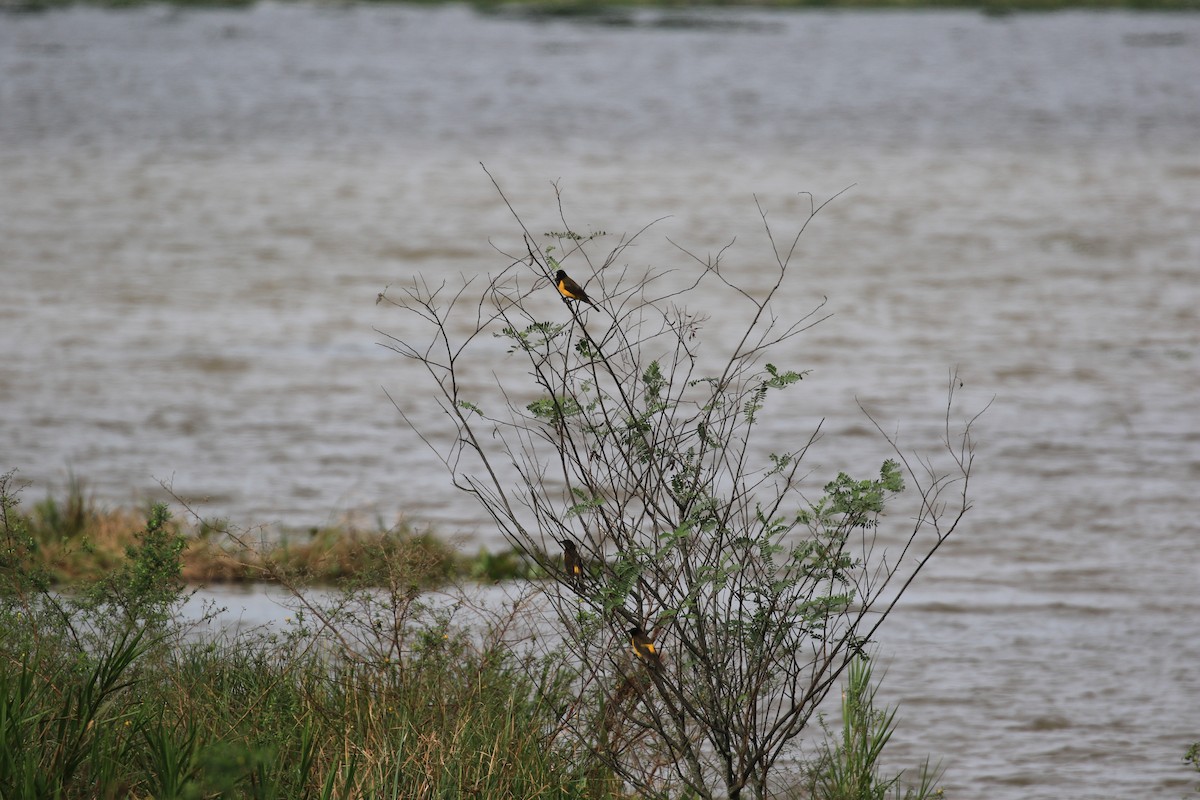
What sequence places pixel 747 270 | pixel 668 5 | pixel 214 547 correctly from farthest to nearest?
pixel 668 5 < pixel 747 270 < pixel 214 547

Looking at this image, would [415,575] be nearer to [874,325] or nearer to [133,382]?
[133,382]

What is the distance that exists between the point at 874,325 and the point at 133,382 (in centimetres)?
533

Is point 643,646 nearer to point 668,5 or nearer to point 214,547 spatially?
point 214,547

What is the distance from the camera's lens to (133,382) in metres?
10.1

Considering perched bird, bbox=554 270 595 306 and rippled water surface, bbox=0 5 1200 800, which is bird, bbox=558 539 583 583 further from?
rippled water surface, bbox=0 5 1200 800

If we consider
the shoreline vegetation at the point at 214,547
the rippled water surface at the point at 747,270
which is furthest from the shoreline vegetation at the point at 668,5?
the shoreline vegetation at the point at 214,547

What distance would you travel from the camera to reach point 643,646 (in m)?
3.93

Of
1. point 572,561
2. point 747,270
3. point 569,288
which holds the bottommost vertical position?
point 572,561

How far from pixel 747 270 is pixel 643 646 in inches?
391

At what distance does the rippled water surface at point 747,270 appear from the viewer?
6273 millimetres

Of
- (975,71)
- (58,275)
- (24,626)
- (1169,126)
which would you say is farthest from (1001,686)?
(975,71)

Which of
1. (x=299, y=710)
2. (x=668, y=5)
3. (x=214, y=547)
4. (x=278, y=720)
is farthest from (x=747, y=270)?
(x=668, y=5)

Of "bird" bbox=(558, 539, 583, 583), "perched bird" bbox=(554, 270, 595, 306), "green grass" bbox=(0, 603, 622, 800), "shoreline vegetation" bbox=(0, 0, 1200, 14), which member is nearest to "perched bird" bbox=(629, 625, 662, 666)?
"bird" bbox=(558, 539, 583, 583)

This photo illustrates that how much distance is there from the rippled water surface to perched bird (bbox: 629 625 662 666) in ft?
4.88
